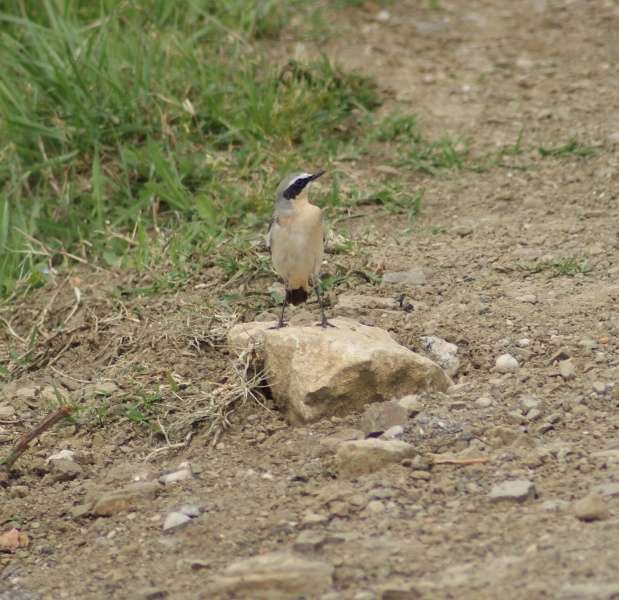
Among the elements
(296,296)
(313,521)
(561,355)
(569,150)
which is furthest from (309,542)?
(569,150)

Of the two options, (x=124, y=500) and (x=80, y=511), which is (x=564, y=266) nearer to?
(x=124, y=500)

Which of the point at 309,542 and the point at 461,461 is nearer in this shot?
the point at 309,542

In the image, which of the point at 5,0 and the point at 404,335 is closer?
the point at 404,335

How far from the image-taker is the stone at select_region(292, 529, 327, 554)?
3596 mm

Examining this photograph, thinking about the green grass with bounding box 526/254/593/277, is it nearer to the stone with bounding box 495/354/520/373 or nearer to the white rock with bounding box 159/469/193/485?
the stone with bounding box 495/354/520/373

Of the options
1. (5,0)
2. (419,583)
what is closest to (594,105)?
(5,0)

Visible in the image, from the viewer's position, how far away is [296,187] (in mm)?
5961

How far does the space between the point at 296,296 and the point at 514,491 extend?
2590 mm

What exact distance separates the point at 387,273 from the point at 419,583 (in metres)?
3.48

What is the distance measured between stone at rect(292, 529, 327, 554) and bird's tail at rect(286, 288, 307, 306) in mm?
2580

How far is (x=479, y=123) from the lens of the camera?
344 inches

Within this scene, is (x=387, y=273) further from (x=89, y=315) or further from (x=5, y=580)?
(x=5, y=580)

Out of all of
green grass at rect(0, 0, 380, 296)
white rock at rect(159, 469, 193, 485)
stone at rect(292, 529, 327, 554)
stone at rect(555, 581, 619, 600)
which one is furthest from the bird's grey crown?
stone at rect(555, 581, 619, 600)

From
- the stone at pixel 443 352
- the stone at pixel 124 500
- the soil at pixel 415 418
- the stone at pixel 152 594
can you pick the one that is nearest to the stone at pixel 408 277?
the soil at pixel 415 418
